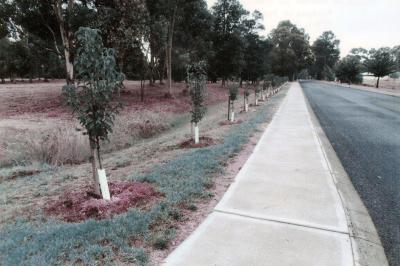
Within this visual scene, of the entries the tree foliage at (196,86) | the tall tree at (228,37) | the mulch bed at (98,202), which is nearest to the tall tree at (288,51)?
the tall tree at (228,37)

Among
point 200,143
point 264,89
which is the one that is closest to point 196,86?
point 200,143

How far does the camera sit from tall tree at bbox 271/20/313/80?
271ft

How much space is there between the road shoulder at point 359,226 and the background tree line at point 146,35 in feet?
27.5

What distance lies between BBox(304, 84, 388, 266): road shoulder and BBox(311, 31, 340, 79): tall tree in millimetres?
114831

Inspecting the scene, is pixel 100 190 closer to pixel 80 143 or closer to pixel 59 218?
pixel 59 218

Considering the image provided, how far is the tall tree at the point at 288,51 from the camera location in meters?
82.5

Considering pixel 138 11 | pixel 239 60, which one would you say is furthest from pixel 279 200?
pixel 239 60

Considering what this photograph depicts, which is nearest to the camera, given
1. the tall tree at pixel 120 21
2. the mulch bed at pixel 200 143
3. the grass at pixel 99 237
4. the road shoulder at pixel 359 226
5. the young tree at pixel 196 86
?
the grass at pixel 99 237

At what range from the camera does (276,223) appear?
14.1 ft

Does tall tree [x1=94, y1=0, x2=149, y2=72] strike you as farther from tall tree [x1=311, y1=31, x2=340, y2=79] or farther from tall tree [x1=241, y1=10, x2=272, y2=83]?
tall tree [x1=311, y1=31, x2=340, y2=79]

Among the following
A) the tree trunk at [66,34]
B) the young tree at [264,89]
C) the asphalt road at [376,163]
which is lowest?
the asphalt road at [376,163]

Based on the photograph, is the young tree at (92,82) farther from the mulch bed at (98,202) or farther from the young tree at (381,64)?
the young tree at (381,64)

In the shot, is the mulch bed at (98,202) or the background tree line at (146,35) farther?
the background tree line at (146,35)

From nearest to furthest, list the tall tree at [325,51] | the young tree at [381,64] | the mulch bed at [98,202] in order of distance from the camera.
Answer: the mulch bed at [98,202], the young tree at [381,64], the tall tree at [325,51]
